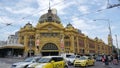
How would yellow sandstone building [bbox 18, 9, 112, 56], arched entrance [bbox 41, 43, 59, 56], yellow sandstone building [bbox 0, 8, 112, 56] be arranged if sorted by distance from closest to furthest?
arched entrance [bbox 41, 43, 59, 56] < yellow sandstone building [bbox 0, 8, 112, 56] < yellow sandstone building [bbox 18, 9, 112, 56]

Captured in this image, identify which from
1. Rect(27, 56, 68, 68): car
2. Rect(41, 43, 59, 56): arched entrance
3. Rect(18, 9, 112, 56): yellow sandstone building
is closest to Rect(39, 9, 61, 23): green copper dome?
Rect(18, 9, 112, 56): yellow sandstone building

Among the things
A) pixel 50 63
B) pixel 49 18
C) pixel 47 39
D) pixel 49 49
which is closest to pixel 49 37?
pixel 47 39

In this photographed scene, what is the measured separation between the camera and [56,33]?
89.1 meters

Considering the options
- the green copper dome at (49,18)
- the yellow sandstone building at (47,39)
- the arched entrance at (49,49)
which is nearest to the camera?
the arched entrance at (49,49)

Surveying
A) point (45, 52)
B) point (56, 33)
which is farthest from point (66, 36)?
point (45, 52)

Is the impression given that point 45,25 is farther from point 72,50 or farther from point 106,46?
point 106,46

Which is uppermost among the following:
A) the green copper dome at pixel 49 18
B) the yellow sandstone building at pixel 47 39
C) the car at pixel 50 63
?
the green copper dome at pixel 49 18

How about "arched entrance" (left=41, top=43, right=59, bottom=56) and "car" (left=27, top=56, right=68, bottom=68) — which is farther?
"arched entrance" (left=41, top=43, right=59, bottom=56)

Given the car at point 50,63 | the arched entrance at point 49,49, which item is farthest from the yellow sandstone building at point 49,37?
the car at point 50,63

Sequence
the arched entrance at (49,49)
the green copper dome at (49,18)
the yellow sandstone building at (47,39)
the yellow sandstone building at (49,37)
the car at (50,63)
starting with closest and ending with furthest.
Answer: the car at (50,63)
the arched entrance at (49,49)
the yellow sandstone building at (47,39)
the yellow sandstone building at (49,37)
the green copper dome at (49,18)

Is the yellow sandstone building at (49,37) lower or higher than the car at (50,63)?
higher

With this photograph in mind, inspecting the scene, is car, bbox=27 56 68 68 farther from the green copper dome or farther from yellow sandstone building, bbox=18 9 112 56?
the green copper dome

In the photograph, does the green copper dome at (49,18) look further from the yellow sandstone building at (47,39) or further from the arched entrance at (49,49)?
the arched entrance at (49,49)

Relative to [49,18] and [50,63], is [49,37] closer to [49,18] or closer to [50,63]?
[49,18]
